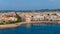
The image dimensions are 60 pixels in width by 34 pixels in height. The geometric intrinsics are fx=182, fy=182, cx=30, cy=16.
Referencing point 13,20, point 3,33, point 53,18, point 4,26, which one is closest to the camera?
point 3,33

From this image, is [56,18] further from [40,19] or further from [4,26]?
[4,26]

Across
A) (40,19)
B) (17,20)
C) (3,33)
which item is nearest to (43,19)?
(40,19)

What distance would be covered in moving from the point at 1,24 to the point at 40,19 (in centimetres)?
904

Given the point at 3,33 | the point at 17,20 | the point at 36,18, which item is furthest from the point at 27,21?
the point at 3,33

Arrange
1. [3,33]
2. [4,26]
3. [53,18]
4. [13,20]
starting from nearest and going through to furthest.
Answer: [3,33], [4,26], [13,20], [53,18]

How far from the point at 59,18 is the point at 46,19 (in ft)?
6.78

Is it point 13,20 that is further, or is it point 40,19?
point 40,19

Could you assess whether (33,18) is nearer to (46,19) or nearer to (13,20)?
(46,19)

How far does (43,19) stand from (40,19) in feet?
1.57

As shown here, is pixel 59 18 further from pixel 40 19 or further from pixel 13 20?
pixel 13 20

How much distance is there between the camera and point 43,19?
28984 millimetres

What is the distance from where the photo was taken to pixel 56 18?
2866cm

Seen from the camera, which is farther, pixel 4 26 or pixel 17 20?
pixel 17 20

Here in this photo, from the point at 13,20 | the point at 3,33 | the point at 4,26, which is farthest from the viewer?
the point at 13,20
